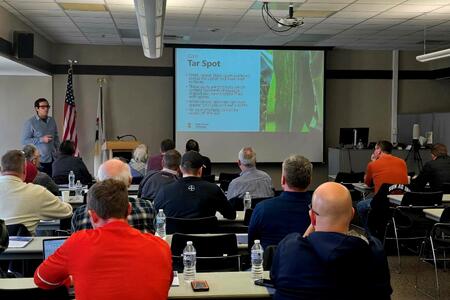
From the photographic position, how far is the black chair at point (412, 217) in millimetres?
6305

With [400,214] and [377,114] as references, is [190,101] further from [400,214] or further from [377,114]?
[400,214]

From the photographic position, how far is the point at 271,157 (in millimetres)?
12211

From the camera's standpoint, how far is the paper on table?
3846mm

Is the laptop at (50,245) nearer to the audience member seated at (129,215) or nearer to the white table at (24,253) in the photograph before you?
the audience member seated at (129,215)

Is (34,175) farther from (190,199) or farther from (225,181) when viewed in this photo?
(225,181)

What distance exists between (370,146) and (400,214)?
4.77m

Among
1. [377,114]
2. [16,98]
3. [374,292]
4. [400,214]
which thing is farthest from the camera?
[377,114]

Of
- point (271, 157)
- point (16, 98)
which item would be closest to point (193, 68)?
point (271, 157)

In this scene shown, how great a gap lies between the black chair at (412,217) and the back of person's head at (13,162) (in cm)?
408

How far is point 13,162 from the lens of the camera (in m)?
4.55

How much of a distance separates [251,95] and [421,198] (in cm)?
598

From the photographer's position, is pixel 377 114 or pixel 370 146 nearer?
pixel 370 146

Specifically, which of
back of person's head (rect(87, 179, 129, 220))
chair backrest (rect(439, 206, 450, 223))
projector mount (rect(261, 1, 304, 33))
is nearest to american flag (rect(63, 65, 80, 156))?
projector mount (rect(261, 1, 304, 33))

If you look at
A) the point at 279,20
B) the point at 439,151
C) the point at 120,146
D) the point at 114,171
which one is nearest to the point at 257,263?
the point at 114,171
